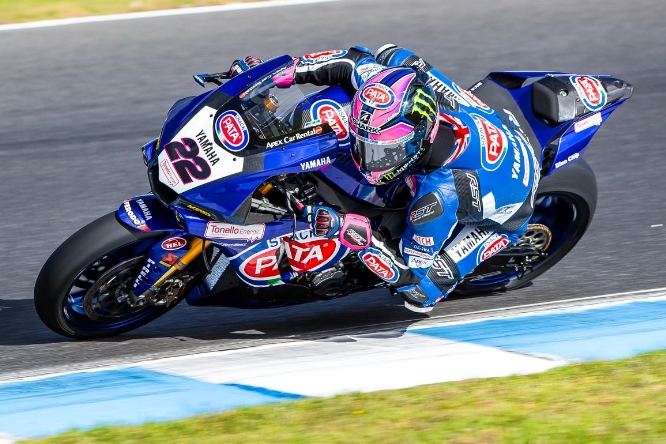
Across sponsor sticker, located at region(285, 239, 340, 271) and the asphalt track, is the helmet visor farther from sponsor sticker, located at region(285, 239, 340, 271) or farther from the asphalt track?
the asphalt track

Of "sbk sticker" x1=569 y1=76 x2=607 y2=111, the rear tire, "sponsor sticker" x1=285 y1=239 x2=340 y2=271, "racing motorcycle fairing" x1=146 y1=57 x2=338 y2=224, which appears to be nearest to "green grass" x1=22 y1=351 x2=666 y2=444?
"sponsor sticker" x1=285 y1=239 x2=340 y2=271

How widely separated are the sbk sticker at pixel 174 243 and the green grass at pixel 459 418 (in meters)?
1.06

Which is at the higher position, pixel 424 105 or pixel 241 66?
pixel 241 66

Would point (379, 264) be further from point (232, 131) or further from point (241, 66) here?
point (241, 66)

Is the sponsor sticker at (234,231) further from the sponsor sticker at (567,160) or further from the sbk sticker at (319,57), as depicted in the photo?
the sponsor sticker at (567,160)

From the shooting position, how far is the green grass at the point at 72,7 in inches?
416

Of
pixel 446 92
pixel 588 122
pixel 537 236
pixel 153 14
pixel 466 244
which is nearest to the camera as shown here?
pixel 446 92

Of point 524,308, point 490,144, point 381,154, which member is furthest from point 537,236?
point 381,154

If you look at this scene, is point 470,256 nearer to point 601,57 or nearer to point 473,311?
point 473,311

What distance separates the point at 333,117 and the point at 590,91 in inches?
67.1

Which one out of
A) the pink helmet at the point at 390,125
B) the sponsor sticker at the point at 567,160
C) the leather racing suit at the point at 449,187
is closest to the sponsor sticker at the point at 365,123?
the pink helmet at the point at 390,125

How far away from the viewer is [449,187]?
17.3 ft

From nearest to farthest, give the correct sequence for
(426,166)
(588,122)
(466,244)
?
1. (426,166)
2. (466,244)
3. (588,122)

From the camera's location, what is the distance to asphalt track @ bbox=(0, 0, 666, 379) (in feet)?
19.5
